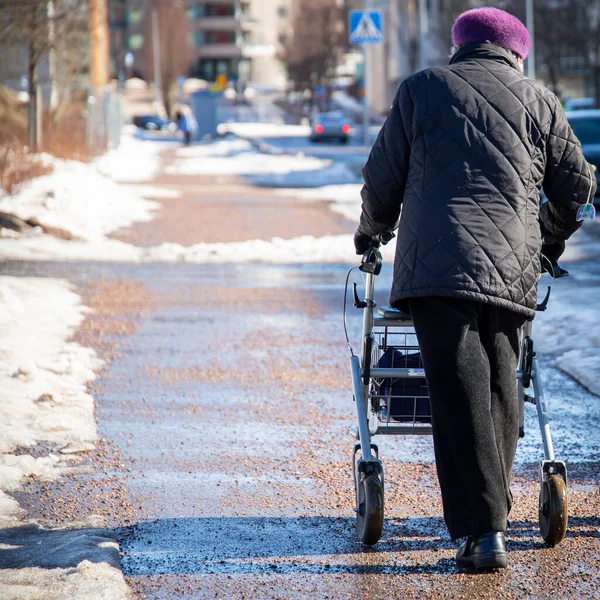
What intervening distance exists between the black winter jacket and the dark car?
15.2 meters

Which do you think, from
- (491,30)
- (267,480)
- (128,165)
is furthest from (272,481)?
(128,165)

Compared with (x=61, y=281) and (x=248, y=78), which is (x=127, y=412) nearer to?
(x=61, y=281)

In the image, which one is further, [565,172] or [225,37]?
[225,37]

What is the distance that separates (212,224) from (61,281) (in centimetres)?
548

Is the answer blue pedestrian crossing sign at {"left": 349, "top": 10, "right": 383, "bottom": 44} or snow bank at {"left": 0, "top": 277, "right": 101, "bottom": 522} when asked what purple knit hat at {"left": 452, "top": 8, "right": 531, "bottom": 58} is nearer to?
snow bank at {"left": 0, "top": 277, "right": 101, "bottom": 522}

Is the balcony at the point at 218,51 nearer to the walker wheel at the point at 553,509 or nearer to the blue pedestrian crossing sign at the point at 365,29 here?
the blue pedestrian crossing sign at the point at 365,29

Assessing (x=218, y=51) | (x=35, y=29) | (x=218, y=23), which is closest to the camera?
(x=35, y=29)

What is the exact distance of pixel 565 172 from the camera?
3.80 metres

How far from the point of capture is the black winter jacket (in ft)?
11.7

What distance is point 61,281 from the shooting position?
402 inches

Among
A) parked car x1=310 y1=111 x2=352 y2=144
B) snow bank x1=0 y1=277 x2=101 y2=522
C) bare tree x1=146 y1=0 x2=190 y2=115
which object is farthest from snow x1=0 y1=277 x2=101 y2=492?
bare tree x1=146 y1=0 x2=190 y2=115

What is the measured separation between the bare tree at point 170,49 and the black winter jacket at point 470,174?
276 feet

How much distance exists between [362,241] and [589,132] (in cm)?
1699

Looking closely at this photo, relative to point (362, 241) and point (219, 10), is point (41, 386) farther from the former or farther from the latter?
point (219, 10)
